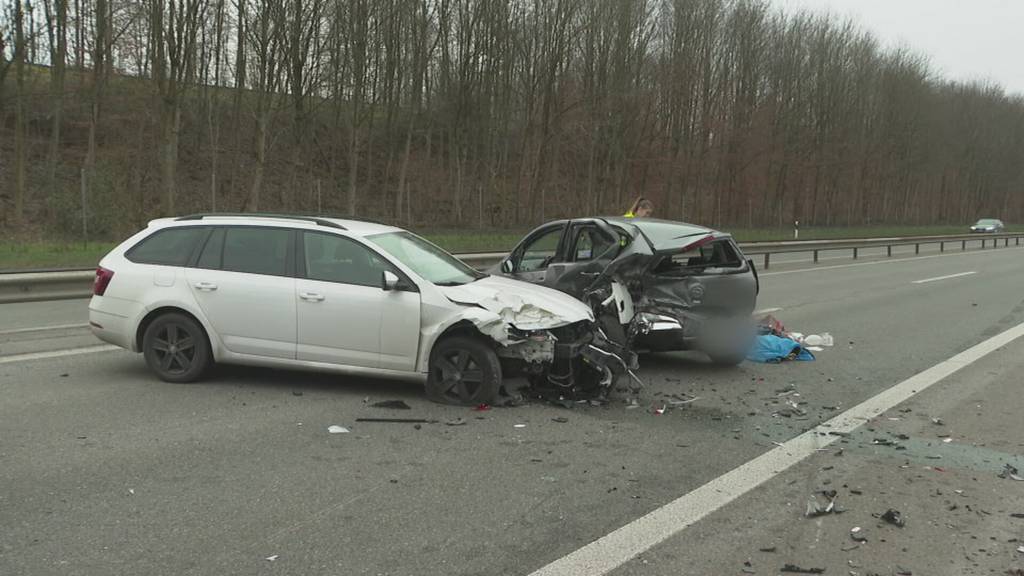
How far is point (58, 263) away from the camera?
15.7 metres

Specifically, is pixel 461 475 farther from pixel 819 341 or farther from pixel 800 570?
pixel 819 341

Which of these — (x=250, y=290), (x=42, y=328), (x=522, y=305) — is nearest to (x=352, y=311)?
(x=250, y=290)

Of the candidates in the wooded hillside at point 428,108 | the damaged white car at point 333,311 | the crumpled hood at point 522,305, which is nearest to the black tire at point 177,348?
the damaged white car at point 333,311

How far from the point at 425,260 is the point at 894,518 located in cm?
425

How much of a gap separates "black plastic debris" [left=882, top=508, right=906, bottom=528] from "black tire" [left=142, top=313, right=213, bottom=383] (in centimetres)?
533

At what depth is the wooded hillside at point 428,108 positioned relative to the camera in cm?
2688

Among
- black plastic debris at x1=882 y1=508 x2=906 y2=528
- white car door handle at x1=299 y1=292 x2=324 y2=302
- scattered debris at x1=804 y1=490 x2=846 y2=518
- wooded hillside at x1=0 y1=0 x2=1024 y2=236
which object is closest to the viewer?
black plastic debris at x1=882 y1=508 x2=906 y2=528

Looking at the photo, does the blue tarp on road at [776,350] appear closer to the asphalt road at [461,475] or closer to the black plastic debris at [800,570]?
the asphalt road at [461,475]

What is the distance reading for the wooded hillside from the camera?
2688 centimetres

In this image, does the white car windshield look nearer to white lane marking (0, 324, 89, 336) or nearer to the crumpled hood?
the crumpled hood

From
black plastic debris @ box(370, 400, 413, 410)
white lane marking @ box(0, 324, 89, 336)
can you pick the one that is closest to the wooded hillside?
white lane marking @ box(0, 324, 89, 336)

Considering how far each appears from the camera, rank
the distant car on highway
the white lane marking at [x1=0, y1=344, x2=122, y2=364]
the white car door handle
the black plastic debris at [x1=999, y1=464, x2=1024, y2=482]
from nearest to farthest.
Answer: the black plastic debris at [x1=999, y1=464, x2=1024, y2=482], the white car door handle, the white lane marking at [x1=0, y1=344, x2=122, y2=364], the distant car on highway

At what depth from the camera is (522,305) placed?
628cm

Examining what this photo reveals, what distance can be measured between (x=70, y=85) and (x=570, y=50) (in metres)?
20.8
